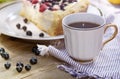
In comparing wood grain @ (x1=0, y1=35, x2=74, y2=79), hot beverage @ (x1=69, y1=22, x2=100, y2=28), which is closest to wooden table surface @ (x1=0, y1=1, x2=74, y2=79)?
wood grain @ (x1=0, y1=35, x2=74, y2=79)

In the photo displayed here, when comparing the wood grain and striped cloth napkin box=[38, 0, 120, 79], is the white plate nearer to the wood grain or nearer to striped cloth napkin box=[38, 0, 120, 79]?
the wood grain

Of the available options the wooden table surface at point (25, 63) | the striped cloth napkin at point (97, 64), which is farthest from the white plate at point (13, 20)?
the striped cloth napkin at point (97, 64)

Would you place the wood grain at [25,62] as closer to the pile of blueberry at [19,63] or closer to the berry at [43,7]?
the pile of blueberry at [19,63]

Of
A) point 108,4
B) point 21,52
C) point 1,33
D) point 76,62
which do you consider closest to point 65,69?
point 76,62

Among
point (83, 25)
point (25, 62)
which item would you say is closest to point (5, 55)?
point (25, 62)

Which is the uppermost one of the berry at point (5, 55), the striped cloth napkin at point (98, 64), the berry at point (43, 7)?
the berry at point (43, 7)

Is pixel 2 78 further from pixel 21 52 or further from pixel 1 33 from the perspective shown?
pixel 1 33

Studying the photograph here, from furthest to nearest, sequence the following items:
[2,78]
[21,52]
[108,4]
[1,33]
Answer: [108,4]
[1,33]
[21,52]
[2,78]
